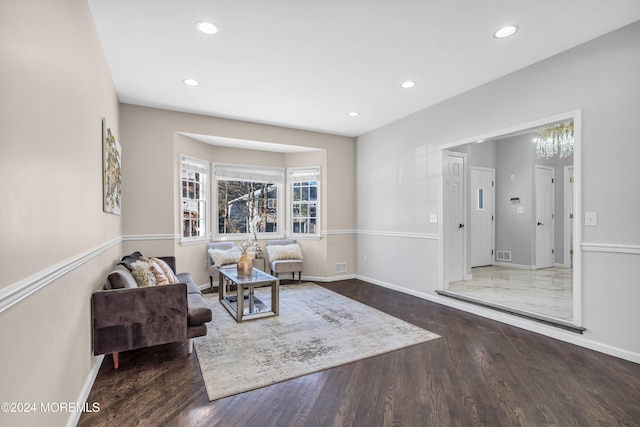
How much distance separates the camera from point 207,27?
2.59 m

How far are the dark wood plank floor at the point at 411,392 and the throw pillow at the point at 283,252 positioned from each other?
266 cm

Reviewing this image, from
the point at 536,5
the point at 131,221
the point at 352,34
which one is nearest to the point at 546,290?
the point at 536,5

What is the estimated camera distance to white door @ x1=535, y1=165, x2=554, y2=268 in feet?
21.2

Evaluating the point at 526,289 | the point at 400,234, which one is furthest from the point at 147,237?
the point at 526,289

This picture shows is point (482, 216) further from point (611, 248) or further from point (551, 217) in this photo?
point (611, 248)

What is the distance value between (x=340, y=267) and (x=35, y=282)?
16.6 feet

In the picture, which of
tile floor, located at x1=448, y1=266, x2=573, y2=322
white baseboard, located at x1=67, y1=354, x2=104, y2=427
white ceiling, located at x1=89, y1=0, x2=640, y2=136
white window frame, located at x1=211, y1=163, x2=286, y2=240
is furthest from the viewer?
white window frame, located at x1=211, y1=163, x2=286, y2=240

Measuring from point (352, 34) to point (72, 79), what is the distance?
2.13 meters

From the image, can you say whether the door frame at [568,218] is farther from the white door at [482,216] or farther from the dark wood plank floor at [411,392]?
the dark wood plank floor at [411,392]

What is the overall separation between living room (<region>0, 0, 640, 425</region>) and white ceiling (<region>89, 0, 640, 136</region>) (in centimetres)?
27

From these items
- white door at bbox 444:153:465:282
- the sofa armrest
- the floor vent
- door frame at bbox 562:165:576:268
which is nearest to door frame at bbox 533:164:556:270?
door frame at bbox 562:165:576:268

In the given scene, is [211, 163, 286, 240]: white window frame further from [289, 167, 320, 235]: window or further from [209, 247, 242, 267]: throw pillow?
[209, 247, 242, 267]: throw pillow

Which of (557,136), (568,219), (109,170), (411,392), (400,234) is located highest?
(557,136)

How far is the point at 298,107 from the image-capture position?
14.8 ft
